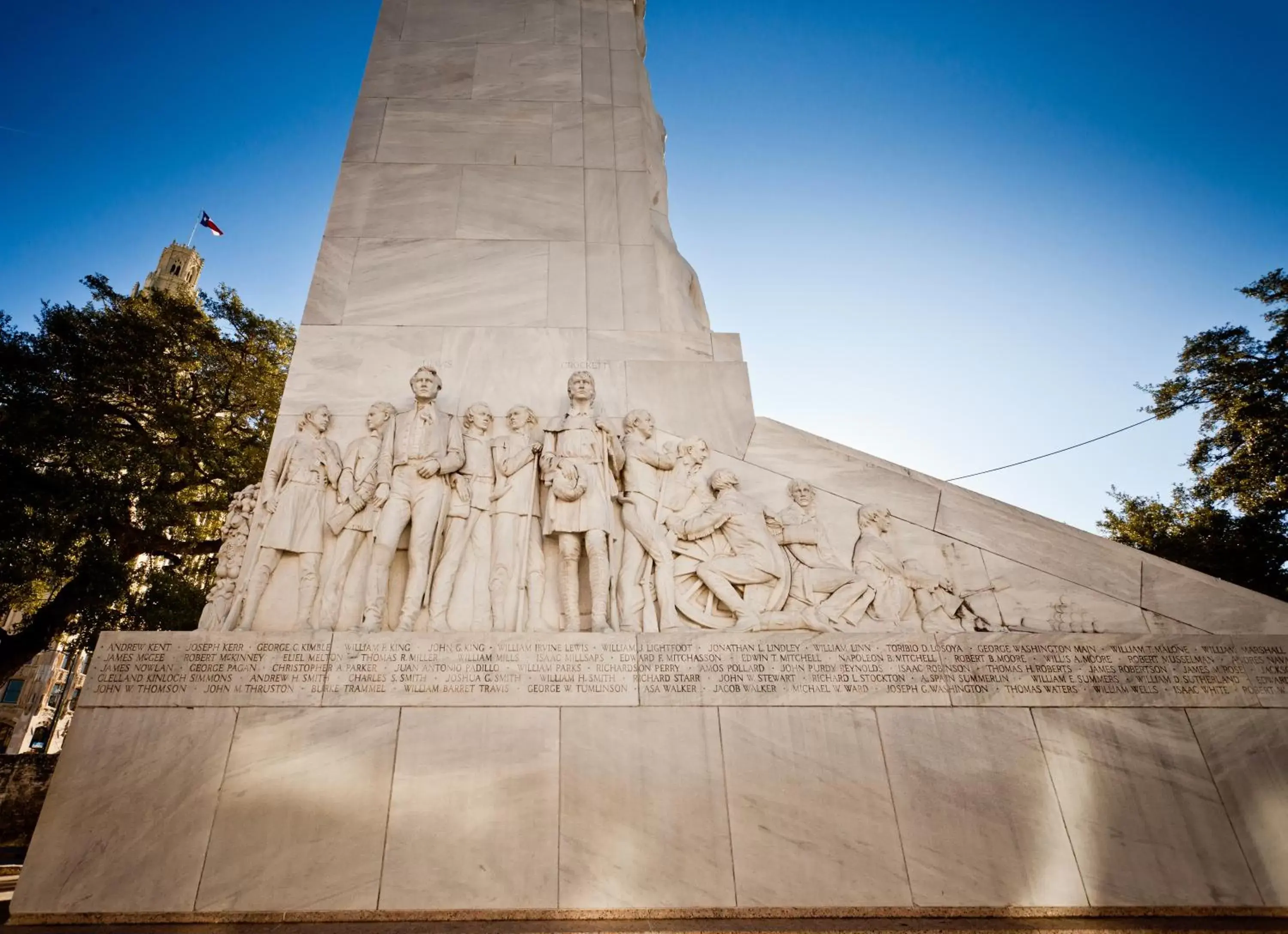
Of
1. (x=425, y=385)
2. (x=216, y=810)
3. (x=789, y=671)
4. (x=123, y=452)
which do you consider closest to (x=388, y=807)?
(x=216, y=810)

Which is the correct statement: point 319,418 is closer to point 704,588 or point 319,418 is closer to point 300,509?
point 300,509

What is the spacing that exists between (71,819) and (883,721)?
21.6ft

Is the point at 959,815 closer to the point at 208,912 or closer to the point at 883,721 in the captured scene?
the point at 883,721

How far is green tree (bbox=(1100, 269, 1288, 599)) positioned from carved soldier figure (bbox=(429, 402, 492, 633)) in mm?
18507

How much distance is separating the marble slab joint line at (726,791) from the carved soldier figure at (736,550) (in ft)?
3.19

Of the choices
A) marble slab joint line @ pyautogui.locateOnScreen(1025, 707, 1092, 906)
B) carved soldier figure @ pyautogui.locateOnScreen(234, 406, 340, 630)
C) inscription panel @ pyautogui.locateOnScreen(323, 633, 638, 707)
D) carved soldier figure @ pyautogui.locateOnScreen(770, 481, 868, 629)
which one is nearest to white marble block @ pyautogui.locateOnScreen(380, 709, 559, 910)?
inscription panel @ pyautogui.locateOnScreen(323, 633, 638, 707)

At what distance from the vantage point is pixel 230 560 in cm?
728

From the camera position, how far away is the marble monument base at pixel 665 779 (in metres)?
5.33

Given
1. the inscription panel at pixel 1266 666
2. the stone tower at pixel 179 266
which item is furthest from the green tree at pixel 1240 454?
the stone tower at pixel 179 266

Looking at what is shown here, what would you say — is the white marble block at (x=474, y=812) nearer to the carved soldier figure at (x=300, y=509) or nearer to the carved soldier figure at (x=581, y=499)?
the carved soldier figure at (x=581, y=499)

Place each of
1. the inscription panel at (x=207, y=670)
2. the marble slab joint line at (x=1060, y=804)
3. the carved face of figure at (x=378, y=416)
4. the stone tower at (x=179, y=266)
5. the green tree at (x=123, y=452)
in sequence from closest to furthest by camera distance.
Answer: the marble slab joint line at (x=1060, y=804) < the inscription panel at (x=207, y=670) < the carved face of figure at (x=378, y=416) < the green tree at (x=123, y=452) < the stone tower at (x=179, y=266)

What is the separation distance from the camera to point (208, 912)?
519cm

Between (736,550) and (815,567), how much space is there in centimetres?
83

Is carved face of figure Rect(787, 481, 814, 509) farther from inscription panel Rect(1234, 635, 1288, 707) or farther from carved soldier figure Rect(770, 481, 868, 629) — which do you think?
inscription panel Rect(1234, 635, 1288, 707)
